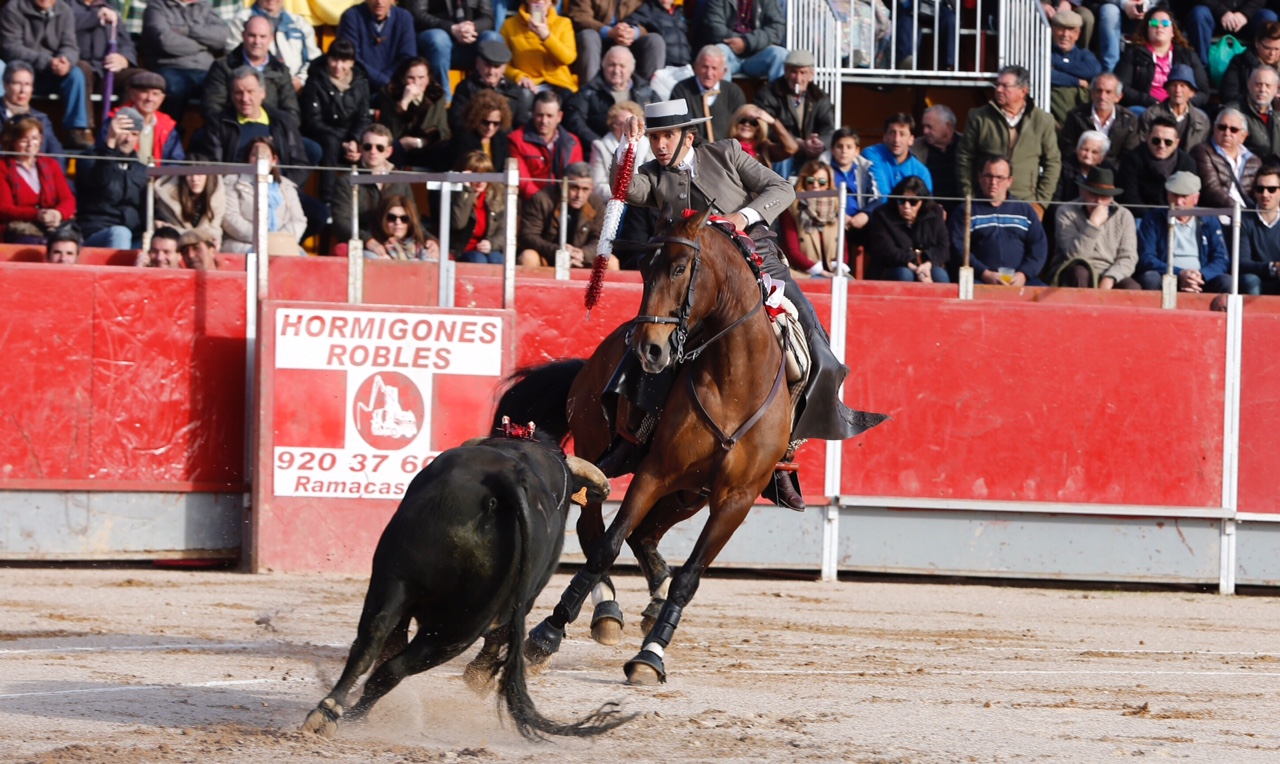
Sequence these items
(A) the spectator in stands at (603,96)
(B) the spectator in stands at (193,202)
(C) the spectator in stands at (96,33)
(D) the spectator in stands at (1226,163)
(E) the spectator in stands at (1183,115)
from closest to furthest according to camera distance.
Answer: (B) the spectator in stands at (193,202), (C) the spectator in stands at (96,33), (A) the spectator in stands at (603,96), (D) the spectator in stands at (1226,163), (E) the spectator in stands at (1183,115)

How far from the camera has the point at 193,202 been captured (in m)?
12.1

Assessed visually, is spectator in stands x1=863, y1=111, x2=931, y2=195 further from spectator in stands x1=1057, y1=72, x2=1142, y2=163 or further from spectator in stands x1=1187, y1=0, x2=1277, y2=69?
spectator in stands x1=1187, y1=0, x2=1277, y2=69

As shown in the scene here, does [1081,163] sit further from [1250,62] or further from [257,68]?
[257,68]

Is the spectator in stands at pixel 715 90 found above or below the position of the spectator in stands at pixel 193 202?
above

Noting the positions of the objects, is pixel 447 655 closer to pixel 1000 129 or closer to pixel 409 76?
pixel 409 76

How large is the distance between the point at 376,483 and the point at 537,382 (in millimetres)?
3066

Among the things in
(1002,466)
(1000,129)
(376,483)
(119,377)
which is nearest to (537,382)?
(376,483)

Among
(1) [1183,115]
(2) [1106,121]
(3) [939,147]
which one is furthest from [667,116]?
(1) [1183,115]

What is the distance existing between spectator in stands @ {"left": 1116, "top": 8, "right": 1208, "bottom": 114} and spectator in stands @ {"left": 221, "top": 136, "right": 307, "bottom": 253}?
7985mm

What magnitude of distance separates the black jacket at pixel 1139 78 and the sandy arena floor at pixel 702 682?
20.2 ft

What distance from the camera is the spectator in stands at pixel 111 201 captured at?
12266mm

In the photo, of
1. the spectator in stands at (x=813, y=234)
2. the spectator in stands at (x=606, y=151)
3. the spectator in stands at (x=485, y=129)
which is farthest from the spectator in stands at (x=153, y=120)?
the spectator in stands at (x=813, y=234)

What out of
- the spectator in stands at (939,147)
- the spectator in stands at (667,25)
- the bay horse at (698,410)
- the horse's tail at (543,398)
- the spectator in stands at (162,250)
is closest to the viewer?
the bay horse at (698,410)

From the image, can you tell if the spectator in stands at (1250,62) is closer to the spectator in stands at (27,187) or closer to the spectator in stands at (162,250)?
the spectator in stands at (162,250)
